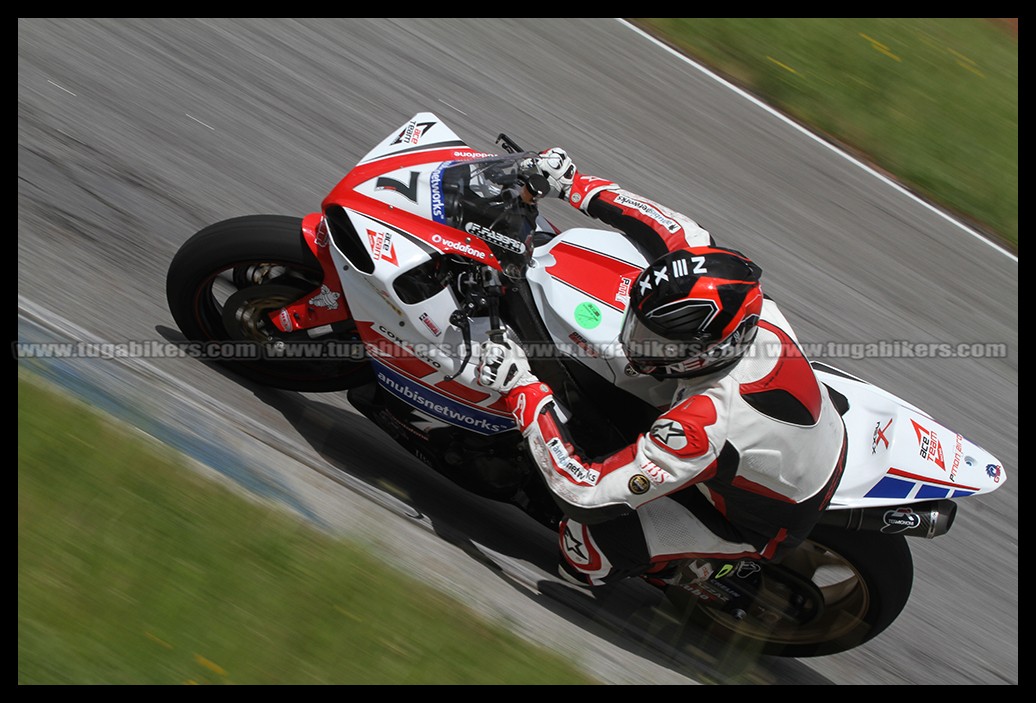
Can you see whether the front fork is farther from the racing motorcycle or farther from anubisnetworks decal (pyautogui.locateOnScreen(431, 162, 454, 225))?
anubisnetworks decal (pyautogui.locateOnScreen(431, 162, 454, 225))

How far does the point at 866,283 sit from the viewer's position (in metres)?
6.85

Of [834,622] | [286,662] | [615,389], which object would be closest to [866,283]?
[834,622]

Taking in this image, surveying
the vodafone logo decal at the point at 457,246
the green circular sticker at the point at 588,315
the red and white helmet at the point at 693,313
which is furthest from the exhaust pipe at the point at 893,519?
the vodafone logo decal at the point at 457,246

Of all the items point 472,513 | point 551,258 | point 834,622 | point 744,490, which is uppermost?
point 551,258

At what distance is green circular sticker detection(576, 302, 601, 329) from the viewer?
404cm

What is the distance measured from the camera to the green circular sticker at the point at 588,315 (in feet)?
13.3

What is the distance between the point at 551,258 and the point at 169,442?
175 centimetres

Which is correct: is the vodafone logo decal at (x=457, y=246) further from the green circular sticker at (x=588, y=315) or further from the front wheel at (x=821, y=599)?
the front wheel at (x=821, y=599)

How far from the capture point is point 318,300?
4.35 m

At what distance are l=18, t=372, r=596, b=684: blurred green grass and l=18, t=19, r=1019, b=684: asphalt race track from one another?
0.23 m

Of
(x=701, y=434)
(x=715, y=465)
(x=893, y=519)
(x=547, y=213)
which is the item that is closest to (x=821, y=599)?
(x=893, y=519)
